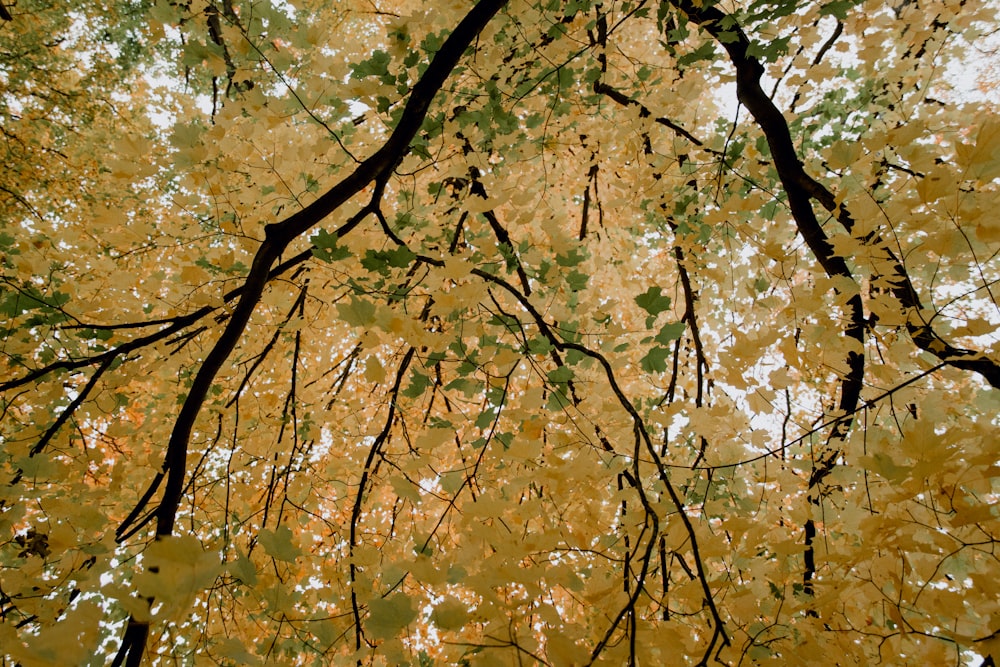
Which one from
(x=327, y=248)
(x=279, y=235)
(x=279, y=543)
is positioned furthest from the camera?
(x=327, y=248)

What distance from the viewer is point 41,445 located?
1529 mm

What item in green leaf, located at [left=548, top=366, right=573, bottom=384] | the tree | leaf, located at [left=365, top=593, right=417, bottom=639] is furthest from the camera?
green leaf, located at [left=548, top=366, right=573, bottom=384]

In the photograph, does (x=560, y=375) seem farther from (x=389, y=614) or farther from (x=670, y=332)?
(x=389, y=614)

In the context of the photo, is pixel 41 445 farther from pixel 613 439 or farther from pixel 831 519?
pixel 831 519

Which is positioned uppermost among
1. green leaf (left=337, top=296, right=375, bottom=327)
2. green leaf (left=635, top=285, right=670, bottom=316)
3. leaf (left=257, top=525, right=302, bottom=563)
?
green leaf (left=635, top=285, right=670, bottom=316)

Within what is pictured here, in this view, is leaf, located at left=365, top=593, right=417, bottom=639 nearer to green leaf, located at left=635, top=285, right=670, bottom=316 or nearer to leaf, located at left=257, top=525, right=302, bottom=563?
leaf, located at left=257, top=525, right=302, bottom=563

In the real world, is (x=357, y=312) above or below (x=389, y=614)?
above

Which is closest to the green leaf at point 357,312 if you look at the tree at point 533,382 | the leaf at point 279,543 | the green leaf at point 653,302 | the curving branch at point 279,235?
the tree at point 533,382

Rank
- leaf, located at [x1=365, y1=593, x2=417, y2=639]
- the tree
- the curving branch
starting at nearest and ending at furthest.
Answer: leaf, located at [x1=365, y1=593, x2=417, y2=639] < the tree < the curving branch

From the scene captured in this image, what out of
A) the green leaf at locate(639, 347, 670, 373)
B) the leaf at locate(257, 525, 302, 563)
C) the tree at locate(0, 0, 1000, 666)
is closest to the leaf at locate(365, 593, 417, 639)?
the tree at locate(0, 0, 1000, 666)

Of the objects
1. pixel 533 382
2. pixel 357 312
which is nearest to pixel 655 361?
pixel 357 312

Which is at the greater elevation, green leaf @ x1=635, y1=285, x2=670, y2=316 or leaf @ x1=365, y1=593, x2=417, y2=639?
green leaf @ x1=635, y1=285, x2=670, y2=316

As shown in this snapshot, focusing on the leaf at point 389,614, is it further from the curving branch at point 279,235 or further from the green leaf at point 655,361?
the green leaf at point 655,361

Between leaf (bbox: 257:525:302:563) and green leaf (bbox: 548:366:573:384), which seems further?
green leaf (bbox: 548:366:573:384)
